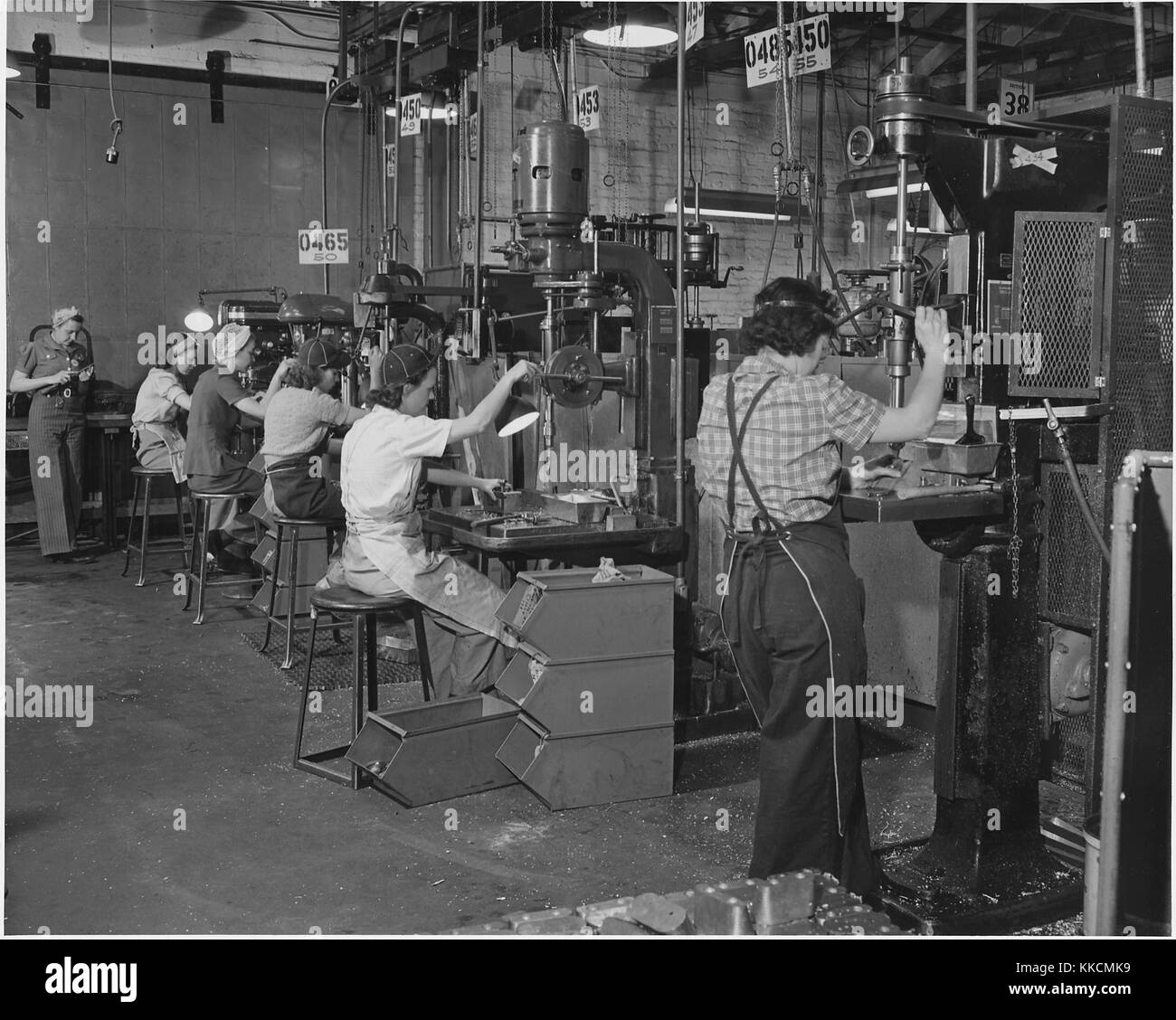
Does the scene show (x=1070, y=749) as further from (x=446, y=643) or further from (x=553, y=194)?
(x=553, y=194)

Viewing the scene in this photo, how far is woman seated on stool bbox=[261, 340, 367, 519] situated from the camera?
5.63 meters

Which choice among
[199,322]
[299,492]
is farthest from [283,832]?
[199,322]

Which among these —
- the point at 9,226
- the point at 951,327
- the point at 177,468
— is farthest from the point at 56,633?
the point at 951,327

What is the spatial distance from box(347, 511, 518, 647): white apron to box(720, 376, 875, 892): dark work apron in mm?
1371

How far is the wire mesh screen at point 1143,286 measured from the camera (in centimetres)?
325

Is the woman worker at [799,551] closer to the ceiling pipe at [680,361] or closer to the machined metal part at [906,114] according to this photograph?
the machined metal part at [906,114]

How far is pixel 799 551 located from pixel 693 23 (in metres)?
4.85

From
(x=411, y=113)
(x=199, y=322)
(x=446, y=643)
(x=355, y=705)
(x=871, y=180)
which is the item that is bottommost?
(x=355, y=705)

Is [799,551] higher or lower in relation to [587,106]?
lower

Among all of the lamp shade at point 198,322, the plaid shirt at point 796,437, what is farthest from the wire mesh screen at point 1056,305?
the lamp shade at point 198,322

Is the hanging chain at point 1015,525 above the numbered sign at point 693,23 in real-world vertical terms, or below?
below

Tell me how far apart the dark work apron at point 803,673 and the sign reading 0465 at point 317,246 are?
671 cm

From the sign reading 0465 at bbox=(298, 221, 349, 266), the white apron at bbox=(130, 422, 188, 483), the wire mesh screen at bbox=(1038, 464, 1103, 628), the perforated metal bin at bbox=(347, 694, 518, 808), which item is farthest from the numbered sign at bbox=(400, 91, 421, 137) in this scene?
the wire mesh screen at bbox=(1038, 464, 1103, 628)

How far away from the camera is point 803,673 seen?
3023 millimetres
